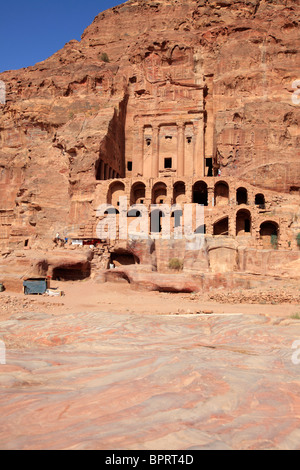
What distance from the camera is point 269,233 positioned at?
31031 mm

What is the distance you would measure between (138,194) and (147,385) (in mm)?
35081

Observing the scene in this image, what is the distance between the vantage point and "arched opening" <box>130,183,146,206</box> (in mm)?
36844

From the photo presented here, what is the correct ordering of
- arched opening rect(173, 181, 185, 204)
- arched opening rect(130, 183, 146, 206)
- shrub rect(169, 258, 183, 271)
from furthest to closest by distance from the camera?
arched opening rect(173, 181, 185, 204), arched opening rect(130, 183, 146, 206), shrub rect(169, 258, 183, 271)

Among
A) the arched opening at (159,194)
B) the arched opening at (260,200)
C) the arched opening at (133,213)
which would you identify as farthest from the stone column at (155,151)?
the arched opening at (260,200)

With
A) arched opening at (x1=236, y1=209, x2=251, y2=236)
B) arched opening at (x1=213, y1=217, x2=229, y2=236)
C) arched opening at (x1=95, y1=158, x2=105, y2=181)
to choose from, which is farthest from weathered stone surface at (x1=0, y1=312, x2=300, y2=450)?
arched opening at (x1=95, y1=158, x2=105, y2=181)

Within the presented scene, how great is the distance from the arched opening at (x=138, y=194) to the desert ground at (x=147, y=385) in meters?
29.1

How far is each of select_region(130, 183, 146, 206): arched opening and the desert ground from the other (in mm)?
29091

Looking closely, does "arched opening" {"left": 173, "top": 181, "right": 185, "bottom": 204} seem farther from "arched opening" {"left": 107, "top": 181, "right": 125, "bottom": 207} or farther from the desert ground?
the desert ground

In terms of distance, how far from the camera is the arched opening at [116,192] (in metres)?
36.3

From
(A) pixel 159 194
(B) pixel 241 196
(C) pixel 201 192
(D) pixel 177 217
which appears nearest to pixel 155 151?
(A) pixel 159 194

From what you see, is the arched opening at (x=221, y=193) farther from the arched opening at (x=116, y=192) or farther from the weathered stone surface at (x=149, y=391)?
the weathered stone surface at (x=149, y=391)

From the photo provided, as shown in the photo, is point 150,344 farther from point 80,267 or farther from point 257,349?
point 80,267
